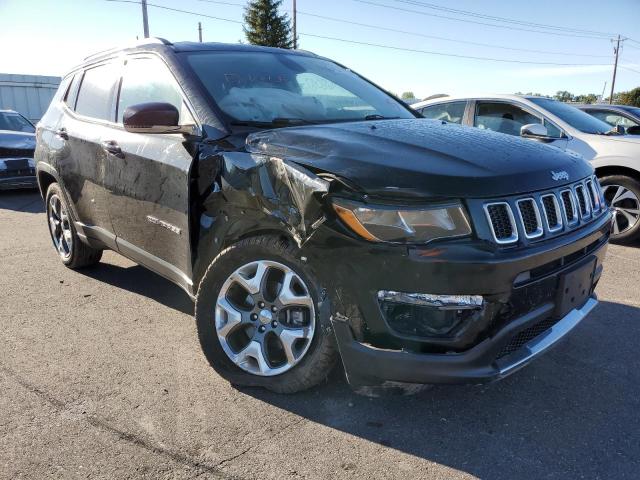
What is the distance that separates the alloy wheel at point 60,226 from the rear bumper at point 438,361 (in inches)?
133

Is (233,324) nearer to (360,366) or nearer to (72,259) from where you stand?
(360,366)

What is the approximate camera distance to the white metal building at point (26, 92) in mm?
23344

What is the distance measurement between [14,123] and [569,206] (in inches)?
459

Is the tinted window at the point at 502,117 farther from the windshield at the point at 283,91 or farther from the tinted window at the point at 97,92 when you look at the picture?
the tinted window at the point at 97,92

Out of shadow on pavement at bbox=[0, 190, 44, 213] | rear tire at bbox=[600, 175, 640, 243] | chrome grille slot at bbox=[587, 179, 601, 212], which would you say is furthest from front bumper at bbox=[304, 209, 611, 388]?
shadow on pavement at bbox=[0, 190, 44, 213]

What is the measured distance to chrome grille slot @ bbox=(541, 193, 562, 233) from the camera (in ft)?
7.91

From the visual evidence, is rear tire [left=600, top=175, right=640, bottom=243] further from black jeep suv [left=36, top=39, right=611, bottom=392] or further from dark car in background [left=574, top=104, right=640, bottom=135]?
black jeep suv [left=36, top=39, right=611, bottom=392]

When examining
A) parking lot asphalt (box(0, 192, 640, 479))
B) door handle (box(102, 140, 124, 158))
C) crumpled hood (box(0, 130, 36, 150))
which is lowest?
parking lot asphalt (box(0, 192, 640, 479))

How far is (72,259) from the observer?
4.84m

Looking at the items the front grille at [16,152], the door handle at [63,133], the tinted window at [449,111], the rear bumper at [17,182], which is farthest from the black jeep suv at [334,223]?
the front grille at [16,152]

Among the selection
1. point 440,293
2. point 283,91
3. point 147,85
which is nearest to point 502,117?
point 283,91

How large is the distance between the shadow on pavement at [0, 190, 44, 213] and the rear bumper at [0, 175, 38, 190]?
0.68ft

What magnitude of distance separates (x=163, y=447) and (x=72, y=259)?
9.83 ft

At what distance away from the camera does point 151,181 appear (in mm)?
3221
